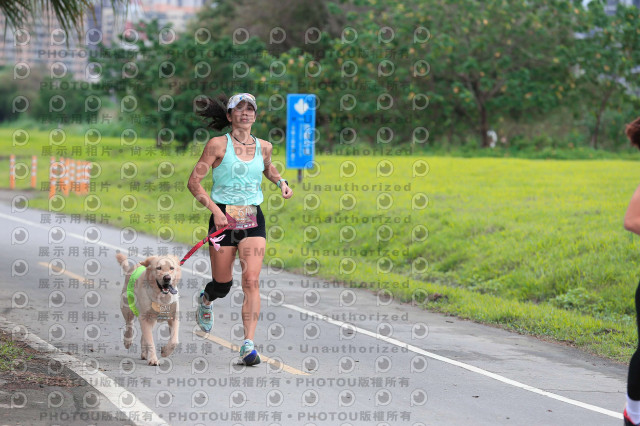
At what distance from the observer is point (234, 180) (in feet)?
26.4

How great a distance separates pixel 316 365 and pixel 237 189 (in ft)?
5.64


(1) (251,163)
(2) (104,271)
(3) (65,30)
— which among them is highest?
(3) (65,30)

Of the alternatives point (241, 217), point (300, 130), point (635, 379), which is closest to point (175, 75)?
point (300, 130)

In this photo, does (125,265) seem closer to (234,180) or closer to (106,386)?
(234,180)

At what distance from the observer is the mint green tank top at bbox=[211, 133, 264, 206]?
8023 millimetres

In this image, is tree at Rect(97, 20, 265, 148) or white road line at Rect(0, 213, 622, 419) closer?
white road line at Rect(0, 213, 622, 419)

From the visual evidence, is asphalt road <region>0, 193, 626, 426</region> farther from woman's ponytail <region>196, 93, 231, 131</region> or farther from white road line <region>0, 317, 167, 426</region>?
woman's ponytail <region>196, 93, 231, 131</region>

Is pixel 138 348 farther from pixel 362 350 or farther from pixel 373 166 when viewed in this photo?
pixel 373 166

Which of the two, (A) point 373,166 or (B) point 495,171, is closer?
(B) point 495,171

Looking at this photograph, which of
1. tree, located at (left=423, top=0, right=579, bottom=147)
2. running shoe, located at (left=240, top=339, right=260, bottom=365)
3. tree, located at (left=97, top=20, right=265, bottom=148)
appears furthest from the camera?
tree, located at (left=97, top=20, right=265, bottom=148)

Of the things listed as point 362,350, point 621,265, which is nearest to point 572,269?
point 621,265

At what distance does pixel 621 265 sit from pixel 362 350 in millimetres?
5137

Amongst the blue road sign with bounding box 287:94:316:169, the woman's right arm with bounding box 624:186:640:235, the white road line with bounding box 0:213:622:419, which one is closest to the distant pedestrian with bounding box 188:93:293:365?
the white road line with bounding box 0:213:622:419

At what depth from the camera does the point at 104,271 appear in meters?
14.5
